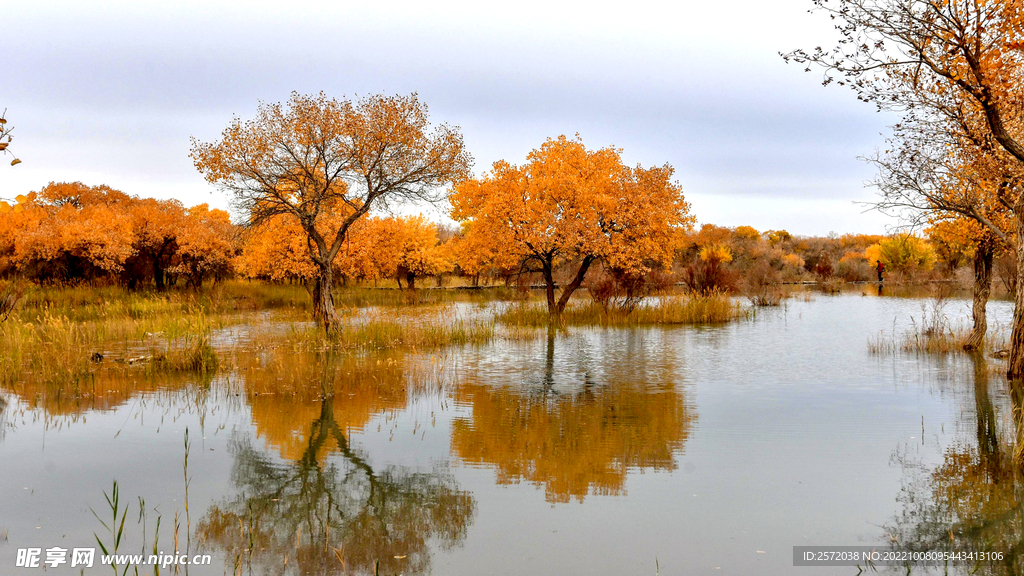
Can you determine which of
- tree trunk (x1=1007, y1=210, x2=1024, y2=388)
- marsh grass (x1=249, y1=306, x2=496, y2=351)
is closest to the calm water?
tree trunk (x1=1007, y1=210, x2=1024, y2=388)

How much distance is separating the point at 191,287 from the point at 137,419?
31.2 meters

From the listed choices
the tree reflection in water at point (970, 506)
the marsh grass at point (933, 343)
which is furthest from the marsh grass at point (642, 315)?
the tree reflection in water at point (970, 506)

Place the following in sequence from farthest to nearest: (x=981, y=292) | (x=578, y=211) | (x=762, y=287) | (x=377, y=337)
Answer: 1. (x=762, y=287)
2. (x=578, y=211)
3. (x=377, y=337)
4. (x=981, y=292)

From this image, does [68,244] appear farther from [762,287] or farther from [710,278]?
[762,287]

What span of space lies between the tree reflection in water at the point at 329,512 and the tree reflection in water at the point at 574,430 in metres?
1.18

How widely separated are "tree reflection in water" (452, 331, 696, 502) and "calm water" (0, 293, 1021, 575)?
6cm

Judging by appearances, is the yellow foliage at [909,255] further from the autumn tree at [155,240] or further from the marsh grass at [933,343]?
the autumn tree at [155,240]

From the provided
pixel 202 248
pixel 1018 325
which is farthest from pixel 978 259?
pixel 202 248

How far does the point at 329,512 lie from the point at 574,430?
4.49 meters

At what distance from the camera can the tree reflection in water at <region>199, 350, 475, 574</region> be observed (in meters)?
5.96

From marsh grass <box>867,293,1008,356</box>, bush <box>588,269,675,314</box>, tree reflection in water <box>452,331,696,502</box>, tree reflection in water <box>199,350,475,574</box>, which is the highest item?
bush <box>588,269,675,314</box>

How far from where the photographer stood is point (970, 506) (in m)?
7.17

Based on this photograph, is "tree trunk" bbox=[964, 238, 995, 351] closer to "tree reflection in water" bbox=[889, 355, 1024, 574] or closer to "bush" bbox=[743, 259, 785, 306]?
"tree reflection in water" bbox=[889, 355, 1024, 574]

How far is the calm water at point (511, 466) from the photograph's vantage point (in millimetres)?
6289
